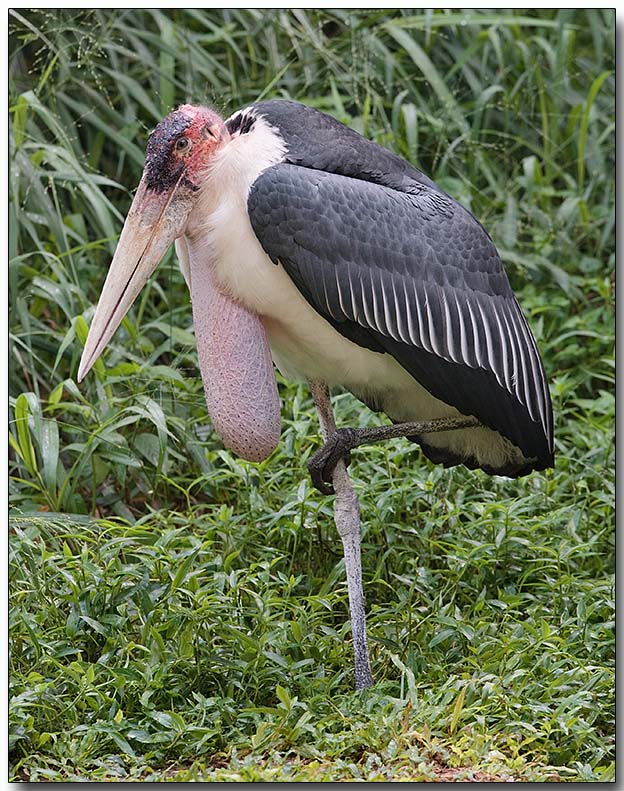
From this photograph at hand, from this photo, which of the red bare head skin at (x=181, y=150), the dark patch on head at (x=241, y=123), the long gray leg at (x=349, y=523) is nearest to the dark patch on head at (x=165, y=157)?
the red bare head skin at (x=181, y=150)

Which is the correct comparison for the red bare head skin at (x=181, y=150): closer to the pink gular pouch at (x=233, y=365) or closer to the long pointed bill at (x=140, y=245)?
the long pointed bill at (x=140, y=245)

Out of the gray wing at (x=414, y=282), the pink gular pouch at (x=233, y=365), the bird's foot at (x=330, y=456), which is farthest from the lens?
the bird's foot at (x=330, y=456)

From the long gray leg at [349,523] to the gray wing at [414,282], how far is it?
1.12 ft

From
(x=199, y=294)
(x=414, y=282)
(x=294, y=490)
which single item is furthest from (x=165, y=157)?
(x=294, y=490)

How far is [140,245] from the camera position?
2.95 metres

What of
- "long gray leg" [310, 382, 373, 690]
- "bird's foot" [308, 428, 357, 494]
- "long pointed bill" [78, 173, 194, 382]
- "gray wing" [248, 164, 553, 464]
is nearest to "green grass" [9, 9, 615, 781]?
"long gray leg" [310, 382, 373, 690]

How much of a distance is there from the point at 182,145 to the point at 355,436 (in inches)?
30.6

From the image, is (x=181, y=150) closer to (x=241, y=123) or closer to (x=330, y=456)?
(x=241, y=123)

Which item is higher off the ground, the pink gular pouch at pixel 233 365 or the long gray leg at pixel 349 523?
the pink gular pouch at pixel 233 365

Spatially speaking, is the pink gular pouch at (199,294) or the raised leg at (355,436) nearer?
the pink gular pouch at (199,294)

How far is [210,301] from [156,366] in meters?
1.09

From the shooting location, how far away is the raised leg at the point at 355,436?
10.4ft

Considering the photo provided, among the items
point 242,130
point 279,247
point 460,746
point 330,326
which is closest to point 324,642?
point 460,746

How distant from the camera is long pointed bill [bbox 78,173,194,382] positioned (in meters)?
2.93
